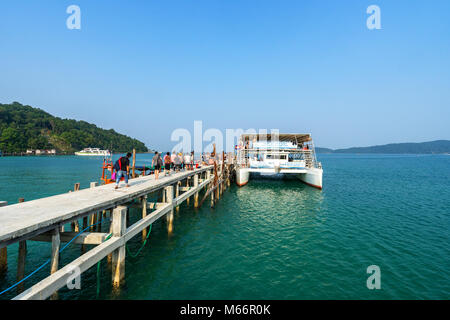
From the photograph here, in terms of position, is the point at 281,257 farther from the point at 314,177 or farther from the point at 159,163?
the point at 314,177

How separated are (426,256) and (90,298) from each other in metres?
14.0

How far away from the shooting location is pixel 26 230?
176 inches

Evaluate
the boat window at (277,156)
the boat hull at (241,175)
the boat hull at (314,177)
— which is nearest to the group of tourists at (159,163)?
the boat hull at (241,175)

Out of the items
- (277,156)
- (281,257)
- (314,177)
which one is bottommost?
(281,257)

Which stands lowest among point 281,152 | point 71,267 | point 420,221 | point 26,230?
point 420,221

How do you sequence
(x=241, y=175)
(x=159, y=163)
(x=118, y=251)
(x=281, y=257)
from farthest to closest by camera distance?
(x=241, y=175)
(x=159, y=163)
(x=281, y=257)
(x=118, y=251)

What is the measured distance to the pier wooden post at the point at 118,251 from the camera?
6699 mm

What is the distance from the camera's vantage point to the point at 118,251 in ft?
22.6

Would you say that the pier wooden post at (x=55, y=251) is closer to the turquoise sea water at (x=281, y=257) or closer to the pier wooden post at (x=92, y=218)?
the turquoise sea water at (x=281, y=257)

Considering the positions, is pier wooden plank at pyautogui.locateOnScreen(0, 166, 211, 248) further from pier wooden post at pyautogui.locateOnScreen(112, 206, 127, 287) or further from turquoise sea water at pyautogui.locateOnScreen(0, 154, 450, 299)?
turquoise sea water at pyautogui.locateOnScreen(0, 154, 450, 299)

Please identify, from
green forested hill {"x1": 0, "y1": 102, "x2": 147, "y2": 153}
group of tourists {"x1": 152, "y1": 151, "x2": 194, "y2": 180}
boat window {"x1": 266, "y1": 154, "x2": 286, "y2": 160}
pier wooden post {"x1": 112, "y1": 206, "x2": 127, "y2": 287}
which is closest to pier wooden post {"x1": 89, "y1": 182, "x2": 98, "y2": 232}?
group of tourists {"x1": 152, "y1": 151, "x2": 194, "y2": 180}

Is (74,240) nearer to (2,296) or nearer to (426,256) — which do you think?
(2,296)

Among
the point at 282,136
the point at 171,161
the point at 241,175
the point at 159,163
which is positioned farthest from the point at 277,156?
the point at 159,163
